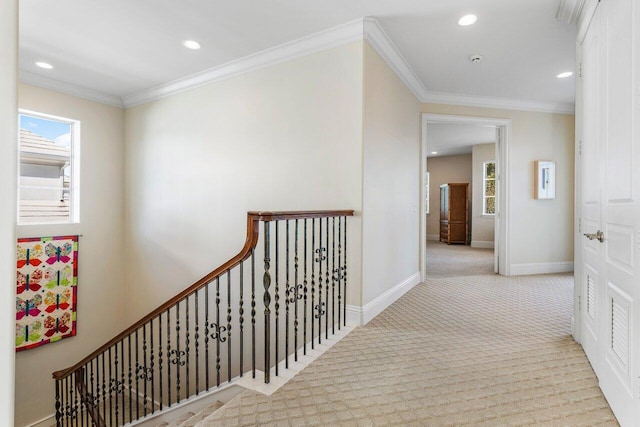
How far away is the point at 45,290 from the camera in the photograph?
418 cm

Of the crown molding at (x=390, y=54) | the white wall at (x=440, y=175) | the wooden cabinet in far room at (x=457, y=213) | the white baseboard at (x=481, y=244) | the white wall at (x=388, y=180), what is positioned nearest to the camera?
the crown molding at (x=390, y=54)

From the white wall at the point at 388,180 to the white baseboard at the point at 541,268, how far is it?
1615 mm

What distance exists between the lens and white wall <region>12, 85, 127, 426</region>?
411 cm

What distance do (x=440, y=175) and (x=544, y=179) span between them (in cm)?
505

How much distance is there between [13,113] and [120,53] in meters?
3.58

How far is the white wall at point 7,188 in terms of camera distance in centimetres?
58

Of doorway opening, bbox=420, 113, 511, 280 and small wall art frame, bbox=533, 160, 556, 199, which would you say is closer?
doorway opening, bbox=420, 113, 511, 280

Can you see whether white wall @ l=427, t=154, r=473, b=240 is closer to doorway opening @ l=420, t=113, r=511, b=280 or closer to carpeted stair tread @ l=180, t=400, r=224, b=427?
doorway opening @ l=420, t=113, r=511, b=280

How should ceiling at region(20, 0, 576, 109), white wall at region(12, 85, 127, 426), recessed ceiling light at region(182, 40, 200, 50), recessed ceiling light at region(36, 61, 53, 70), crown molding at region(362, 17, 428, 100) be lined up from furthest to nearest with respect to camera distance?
1. white wall at region(12, 85, 127, 426)
2. recessed ceiling light at region(36, 61, 53, 70)
3. recessed ceiling light at region(182, 40, 200, 50)
4. crown molding at region(362, 17, 428, 100)
5. ceiling at region(20, 0, 576, 109)

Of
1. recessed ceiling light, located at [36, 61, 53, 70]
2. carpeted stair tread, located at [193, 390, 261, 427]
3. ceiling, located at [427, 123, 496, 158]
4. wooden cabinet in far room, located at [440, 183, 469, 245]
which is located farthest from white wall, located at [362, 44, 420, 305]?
wooden cabinet in far room, located at [440, 183, 469, 245]

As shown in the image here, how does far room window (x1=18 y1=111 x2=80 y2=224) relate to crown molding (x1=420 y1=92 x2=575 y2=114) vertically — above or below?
below

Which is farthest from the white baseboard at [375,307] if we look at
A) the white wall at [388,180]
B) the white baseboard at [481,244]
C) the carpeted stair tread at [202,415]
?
the white baseboard at [481,244]

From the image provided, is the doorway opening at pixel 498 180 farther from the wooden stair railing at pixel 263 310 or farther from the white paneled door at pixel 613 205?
the white paneled door at pixel 613 205

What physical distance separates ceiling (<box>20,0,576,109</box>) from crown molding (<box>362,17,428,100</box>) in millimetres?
49
